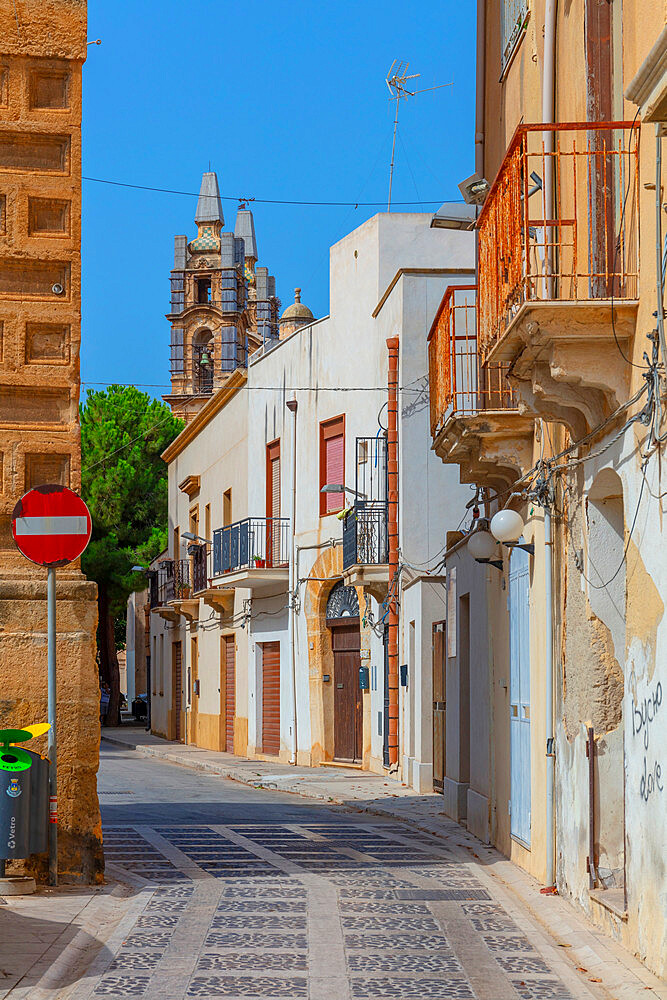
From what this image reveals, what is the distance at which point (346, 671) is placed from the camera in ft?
87.9

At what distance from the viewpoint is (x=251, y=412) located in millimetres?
32312

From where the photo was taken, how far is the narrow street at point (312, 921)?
24.2ft

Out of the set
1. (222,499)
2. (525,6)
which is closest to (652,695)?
(525,6)

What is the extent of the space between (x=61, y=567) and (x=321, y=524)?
57.2 ft

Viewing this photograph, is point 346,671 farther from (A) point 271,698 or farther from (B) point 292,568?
(A) point 271,698

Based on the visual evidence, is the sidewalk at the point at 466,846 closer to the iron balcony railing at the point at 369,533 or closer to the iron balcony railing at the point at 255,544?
the iron balcony railing at the point at 369,533

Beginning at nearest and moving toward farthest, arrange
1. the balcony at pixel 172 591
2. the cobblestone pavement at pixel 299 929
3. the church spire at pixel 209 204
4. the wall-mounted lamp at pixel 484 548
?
the cobblestone pavement at pixel 299 929, the wall-mounted lamp at pixel 484 548, the balcony at pixel 172 591, the church spire at pixel 209 204

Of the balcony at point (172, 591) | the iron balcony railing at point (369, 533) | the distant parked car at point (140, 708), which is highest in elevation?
the iron balcony railing at point (369, 533)

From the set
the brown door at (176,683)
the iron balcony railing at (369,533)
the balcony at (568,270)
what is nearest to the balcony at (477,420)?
the balcony at (568,270)

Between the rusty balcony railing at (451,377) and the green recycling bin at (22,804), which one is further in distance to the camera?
the rusty balcony railing at (451,377)

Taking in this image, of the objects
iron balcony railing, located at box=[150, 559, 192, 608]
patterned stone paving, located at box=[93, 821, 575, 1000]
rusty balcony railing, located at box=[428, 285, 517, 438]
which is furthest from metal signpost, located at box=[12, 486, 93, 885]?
iron balcony railing, located at box=[150, 559, 192, 608]

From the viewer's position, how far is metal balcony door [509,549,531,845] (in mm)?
11711

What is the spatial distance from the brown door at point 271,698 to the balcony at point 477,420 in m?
16.5

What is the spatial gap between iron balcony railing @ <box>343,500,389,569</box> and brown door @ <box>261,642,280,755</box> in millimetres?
6701
